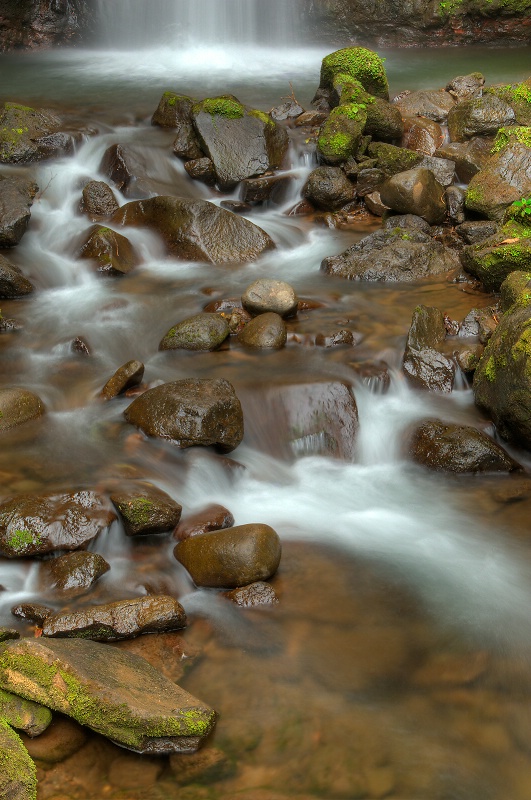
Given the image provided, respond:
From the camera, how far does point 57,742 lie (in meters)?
3.58

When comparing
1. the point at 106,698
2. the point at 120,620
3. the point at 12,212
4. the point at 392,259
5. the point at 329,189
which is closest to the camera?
the point at 106,698

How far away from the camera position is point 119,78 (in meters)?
16.8

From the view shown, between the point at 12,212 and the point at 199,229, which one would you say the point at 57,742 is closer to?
the point at 199,229

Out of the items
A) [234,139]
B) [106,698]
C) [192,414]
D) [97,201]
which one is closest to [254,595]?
[106,698]

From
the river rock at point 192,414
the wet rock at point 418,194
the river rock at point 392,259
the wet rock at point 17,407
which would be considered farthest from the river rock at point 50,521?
the wet rock at point 418,194

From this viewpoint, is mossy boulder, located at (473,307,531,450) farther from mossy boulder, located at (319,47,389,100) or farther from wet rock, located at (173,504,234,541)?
mossy boulder, located at (319,47,389,100)

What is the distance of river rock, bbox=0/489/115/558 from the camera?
4.94 m

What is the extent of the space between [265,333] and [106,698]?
15.5 feet

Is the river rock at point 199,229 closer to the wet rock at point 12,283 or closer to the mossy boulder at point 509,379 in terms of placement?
the wet rock at point 12,283

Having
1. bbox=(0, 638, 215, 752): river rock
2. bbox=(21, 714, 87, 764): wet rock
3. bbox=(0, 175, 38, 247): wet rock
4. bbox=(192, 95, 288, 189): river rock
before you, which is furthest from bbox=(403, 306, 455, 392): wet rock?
bbox=(0, 175, 38, 247): wet rock

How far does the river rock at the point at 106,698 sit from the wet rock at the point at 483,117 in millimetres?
11076

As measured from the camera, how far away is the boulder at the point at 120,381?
692 centimetres

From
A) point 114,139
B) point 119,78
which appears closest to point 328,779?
point 114,139

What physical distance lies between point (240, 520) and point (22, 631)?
1844 millimetres
